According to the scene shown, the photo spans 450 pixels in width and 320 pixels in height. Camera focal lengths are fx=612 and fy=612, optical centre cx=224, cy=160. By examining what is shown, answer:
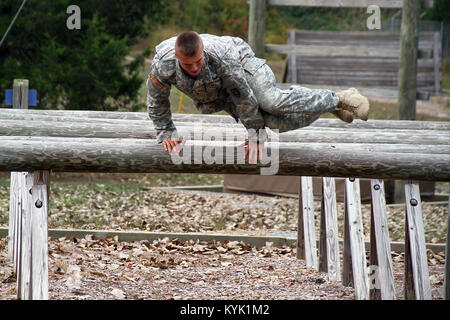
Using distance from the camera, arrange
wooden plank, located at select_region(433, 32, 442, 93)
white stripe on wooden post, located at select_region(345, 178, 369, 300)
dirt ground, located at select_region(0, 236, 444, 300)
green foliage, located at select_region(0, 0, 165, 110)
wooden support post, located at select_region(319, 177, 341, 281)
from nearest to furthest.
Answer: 1. white stripe on wooden post, located at select_region(345, 178, 369, 300)
2. dirt ground, located at select_region(0, 236, 444, 300)
3. wooden support post, located at select_region(319, 177, 341, 281)
4. green foliage, located at select_region(0, 0, 165, 110)
5. wooden plank, located at select_region(433, 32, 442, 93)

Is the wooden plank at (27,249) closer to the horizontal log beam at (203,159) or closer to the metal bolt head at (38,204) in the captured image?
the metal bolt head at (38,204)

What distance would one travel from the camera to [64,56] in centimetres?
1038

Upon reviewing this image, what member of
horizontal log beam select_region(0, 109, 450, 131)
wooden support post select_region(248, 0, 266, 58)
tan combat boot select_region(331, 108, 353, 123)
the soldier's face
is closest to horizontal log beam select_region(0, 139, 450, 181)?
the soldier's face

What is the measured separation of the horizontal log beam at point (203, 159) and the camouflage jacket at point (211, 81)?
0.68 feet

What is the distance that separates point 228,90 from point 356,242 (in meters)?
1.63

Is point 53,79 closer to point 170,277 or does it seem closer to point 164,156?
point 170,277

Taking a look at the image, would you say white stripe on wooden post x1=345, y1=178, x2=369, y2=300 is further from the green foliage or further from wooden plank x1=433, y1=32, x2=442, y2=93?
wooden plank x1=433, y1=32, x2=442, y2=93

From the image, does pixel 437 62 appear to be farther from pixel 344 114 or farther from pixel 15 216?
pixel 15 216

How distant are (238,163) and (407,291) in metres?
1.74

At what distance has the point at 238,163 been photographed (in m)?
3.81

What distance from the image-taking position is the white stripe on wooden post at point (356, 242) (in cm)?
451

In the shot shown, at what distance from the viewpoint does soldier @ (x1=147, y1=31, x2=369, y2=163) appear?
3705 millimetres

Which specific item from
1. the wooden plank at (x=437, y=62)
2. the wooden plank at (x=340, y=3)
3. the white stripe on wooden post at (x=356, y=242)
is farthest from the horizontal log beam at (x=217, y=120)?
the wooden plank at (x=437, y=62)

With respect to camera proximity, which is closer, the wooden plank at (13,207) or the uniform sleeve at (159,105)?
the uniform sleeve at (159,105)
